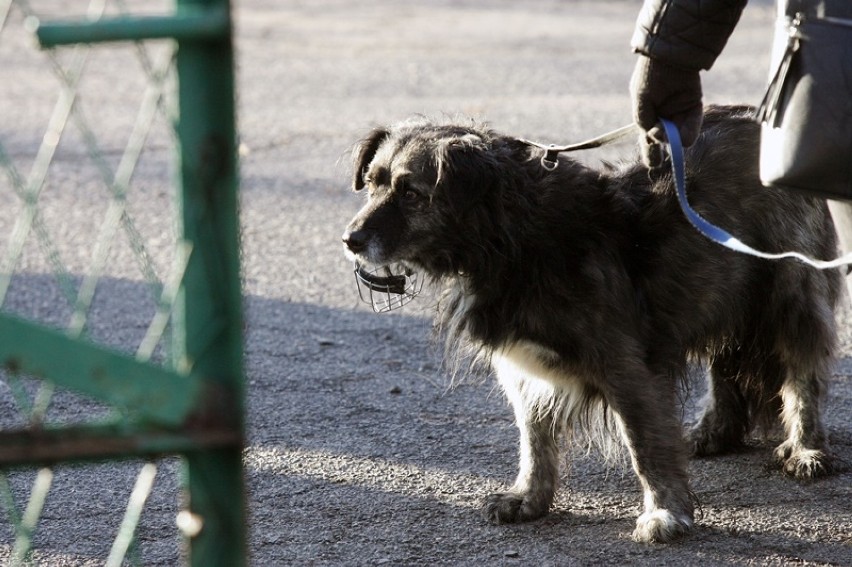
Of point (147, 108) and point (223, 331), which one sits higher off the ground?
point (147, 108)

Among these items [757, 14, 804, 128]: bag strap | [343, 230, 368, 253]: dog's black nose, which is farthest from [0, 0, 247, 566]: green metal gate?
[343, 230, 368, 253]: dog's black nose

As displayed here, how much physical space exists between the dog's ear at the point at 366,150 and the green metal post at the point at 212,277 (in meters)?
2.26

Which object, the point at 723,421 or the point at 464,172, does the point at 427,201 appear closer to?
the point at 464,172

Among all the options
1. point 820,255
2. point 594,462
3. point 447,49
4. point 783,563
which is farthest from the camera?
point 447,49

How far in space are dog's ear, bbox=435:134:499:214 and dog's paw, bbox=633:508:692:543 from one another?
3.68 feet

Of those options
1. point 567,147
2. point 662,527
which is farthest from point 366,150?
point 662,527

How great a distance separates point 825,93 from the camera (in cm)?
257

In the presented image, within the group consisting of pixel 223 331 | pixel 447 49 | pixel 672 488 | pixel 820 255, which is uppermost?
pixel 223 331

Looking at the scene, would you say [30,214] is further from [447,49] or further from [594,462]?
[447,49]

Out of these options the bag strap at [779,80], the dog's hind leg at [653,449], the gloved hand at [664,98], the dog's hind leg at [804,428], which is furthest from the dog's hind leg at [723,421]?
the bag strap at [779,80]

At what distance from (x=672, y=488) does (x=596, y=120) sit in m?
5.97

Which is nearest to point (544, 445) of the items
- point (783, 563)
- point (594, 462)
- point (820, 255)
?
point (594, 462)

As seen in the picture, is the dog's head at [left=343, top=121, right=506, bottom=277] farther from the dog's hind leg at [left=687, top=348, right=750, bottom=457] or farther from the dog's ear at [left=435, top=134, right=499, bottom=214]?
the dog's hind leg at [left=687, top=348, right=750, bottom=457]

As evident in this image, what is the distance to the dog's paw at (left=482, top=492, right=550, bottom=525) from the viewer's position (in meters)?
3.65
